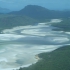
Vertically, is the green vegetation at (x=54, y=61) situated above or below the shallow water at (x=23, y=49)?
below

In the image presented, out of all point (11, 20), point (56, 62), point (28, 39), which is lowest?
point (56, 62)

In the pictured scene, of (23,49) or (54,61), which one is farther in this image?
(23,49)

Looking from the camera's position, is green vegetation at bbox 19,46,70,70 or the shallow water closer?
green vegetation at bbox 19,46,70,70

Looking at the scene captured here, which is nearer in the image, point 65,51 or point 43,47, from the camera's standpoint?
point 65,51

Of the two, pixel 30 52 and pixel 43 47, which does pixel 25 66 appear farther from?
pixel 43 47

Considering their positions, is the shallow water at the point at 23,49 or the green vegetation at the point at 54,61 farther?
the shallow water at the point at 23,49

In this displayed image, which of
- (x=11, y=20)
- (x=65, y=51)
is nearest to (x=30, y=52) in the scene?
(x=65, y=51)

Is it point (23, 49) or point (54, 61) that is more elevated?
point (23, 49)

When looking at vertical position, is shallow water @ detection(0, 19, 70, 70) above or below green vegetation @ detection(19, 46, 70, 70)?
above
